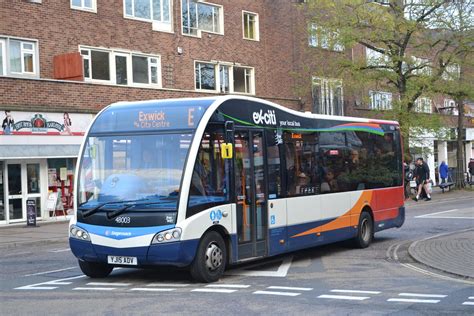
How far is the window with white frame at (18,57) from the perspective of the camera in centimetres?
2262

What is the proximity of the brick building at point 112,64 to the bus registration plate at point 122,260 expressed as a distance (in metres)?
13.8

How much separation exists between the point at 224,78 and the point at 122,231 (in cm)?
2255

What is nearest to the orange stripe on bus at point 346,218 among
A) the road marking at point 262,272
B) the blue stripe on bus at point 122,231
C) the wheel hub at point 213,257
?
the road marking at point 262,272

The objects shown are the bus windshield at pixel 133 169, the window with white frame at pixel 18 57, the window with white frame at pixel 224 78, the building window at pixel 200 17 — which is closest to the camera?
the bus windshield at pixel 133 169

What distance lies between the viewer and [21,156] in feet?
73.0

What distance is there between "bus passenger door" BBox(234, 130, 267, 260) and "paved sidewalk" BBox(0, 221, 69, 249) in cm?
862

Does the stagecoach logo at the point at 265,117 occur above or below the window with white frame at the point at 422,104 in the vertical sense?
below

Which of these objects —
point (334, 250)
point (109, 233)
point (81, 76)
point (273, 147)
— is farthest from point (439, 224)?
point (81, 76)

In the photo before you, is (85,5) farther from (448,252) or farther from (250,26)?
(448,252)

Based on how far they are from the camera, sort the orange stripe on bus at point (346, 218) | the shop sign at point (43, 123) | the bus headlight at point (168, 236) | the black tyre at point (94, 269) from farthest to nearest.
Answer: the shop sign at point (43, 123) < the orange stripe on bus at point (346, 218) < the black tyre at point (94, 269) < the bus headlight at point (168, 236)

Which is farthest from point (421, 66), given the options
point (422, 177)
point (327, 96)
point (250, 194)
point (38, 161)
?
point (250, 194)

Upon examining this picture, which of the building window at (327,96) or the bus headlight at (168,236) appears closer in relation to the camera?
the bus headlight at (168,236)

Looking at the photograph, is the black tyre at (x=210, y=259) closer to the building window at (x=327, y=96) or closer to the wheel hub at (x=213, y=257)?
the wheel hub at (x=213, y=257)

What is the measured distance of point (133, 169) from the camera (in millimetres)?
9633
